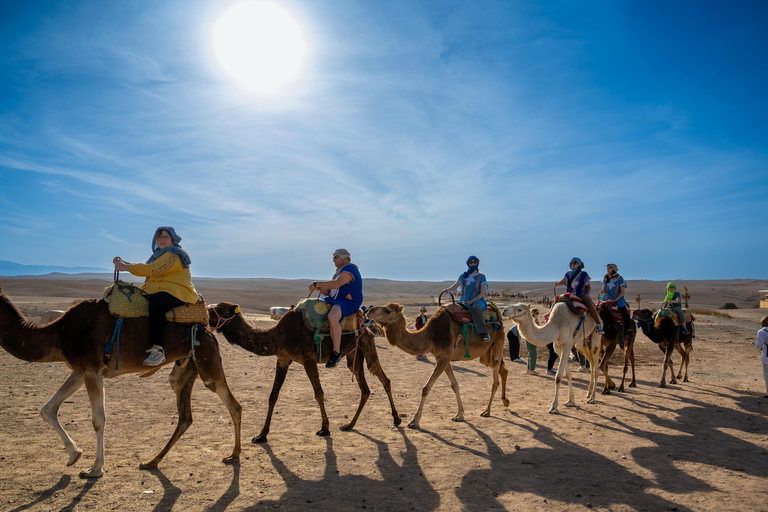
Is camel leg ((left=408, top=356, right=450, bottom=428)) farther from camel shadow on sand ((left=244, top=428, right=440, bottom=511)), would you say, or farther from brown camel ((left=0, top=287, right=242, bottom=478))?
brown camel ((left=0, top=287, right=242, bottom=478))

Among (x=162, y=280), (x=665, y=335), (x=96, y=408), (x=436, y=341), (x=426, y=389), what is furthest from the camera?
(x=665, y=335)

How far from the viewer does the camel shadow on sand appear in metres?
5.32

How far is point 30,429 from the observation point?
741 centimetres

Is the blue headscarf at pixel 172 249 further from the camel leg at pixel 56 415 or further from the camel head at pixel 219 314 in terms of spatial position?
the camel leg at pixel 56 415

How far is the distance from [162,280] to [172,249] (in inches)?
16.8

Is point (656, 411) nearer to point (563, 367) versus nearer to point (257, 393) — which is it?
point (563, 367)

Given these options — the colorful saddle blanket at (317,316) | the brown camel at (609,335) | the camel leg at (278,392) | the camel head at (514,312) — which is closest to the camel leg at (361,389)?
the camel leg at (278,392)

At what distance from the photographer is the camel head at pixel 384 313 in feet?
28.2

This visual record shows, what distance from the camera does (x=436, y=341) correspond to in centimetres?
917

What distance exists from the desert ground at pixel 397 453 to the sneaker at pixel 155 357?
1.39 metres

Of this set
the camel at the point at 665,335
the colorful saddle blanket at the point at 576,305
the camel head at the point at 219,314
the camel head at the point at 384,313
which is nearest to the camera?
the camel head at the point at 219,314

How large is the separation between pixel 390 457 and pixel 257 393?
5.12 meters

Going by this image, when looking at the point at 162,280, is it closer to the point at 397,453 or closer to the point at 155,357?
the point at 155,357

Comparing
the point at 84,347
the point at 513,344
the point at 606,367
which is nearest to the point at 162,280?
the point at 84,347
